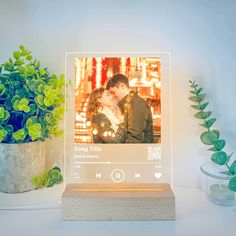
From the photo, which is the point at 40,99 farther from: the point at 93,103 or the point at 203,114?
the point at 203,114

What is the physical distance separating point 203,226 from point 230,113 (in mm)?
443

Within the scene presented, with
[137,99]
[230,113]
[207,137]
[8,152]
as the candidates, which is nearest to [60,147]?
[8,152]

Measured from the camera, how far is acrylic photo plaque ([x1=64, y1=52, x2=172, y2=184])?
0.77 meters

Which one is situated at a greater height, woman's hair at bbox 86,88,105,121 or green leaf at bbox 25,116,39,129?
woman's hair at bbox 86,88,105,121

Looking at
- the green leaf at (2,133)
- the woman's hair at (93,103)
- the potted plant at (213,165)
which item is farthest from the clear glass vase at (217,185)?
the green leaf at (2,133)

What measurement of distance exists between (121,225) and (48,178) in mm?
334

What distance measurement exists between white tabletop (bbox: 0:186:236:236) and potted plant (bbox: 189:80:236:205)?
2.6 inches

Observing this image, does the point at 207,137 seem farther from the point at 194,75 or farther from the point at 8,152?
the point at 8,152

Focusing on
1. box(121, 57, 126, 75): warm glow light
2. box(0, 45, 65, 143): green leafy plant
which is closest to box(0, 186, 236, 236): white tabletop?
box(0, 45, 65, 143): green leafy plant

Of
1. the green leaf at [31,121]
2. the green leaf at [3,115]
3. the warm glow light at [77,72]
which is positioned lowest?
the green leaf at [31,121]

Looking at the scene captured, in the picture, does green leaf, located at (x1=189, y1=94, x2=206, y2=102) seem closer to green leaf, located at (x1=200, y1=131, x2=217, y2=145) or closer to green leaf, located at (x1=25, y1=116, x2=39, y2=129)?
green leaf, located at (x1=200, y1=131, x2=217, y2=145)

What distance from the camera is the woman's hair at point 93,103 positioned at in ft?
2.61

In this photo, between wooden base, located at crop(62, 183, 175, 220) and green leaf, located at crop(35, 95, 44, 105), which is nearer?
wooden base, located at crop(62, 183, 175, 220)

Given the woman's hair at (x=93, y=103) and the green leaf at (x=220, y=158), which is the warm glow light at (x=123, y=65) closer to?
the woman's hair at (x=93, y=103)
